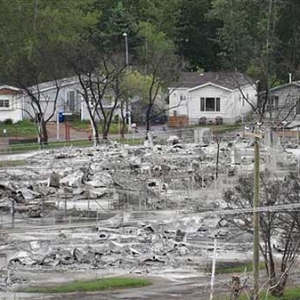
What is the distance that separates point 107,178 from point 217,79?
32714 mm

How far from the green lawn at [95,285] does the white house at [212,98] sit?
4462 cm

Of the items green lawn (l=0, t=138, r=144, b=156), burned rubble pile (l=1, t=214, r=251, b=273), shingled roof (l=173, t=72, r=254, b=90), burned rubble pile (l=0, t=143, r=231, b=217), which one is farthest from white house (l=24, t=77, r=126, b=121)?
burned rubble pile (l=1, t=214, r=251, b=273)

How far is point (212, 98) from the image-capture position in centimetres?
6931

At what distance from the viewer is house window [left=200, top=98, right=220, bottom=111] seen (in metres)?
69.2

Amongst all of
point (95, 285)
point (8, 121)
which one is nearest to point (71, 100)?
point (8, 121)

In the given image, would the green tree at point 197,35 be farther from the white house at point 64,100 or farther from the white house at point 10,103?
the white house at point 10,103

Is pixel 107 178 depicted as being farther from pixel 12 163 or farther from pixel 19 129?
pixel 19 129

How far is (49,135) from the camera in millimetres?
61938

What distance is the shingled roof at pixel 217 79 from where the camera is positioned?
69250mm

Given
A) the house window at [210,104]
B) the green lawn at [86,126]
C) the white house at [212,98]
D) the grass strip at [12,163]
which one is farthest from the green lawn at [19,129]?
the grass strip at [12,163]

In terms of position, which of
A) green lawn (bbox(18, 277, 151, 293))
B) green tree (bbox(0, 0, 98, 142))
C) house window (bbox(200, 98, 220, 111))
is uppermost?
green tree (bbox(0, 0, 98, 142))

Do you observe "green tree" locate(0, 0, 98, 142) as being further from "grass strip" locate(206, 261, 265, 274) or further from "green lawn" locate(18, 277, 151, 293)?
"green lawn" locate(18, 277, 151, 293)

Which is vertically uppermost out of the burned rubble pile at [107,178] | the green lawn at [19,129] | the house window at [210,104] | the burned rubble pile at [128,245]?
the house window at [210,104]

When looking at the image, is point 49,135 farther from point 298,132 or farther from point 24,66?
point 298,132
